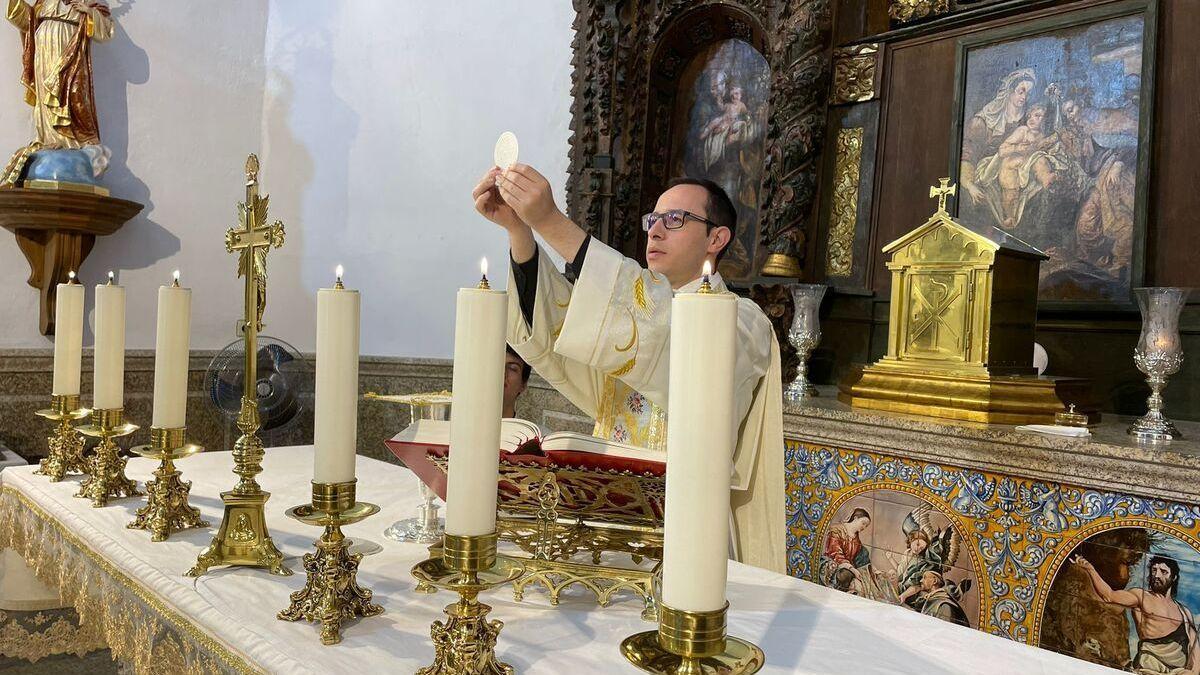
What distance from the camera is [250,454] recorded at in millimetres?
1565

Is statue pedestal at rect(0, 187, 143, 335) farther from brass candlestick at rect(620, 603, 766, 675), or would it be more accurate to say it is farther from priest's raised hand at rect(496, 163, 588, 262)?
brass candlestick at rect(620, 603, 766, 675)

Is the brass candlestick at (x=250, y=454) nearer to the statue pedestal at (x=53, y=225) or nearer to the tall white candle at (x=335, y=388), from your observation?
the tall white candle at (x=335, y=388)

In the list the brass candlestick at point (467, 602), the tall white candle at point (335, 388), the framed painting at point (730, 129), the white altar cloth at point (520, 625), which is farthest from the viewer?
the framed painting at point (730, 129)

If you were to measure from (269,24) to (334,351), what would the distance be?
6400 millimetres

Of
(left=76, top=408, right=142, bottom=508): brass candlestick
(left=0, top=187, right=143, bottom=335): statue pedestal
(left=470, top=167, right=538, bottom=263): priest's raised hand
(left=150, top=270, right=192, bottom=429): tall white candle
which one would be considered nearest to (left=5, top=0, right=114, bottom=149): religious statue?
(left=0, top=187, right=143, bottom=335): statue pedestal

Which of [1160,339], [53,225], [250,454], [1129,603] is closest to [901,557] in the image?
[1129,603]

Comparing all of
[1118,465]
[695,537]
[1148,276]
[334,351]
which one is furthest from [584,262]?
[1148,276]

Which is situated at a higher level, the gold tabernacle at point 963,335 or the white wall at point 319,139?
the white wall at point 319,139

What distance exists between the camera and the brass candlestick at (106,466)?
1.98 metres

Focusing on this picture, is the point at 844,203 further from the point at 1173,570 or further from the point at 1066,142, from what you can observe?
the point at 1173,570

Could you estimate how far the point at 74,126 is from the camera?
216 inches

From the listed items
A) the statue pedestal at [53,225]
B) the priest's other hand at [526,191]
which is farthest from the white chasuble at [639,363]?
the statue pedestal at [53,225]

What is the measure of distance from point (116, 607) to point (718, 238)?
5.38 feet

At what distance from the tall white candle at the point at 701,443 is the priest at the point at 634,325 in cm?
19
